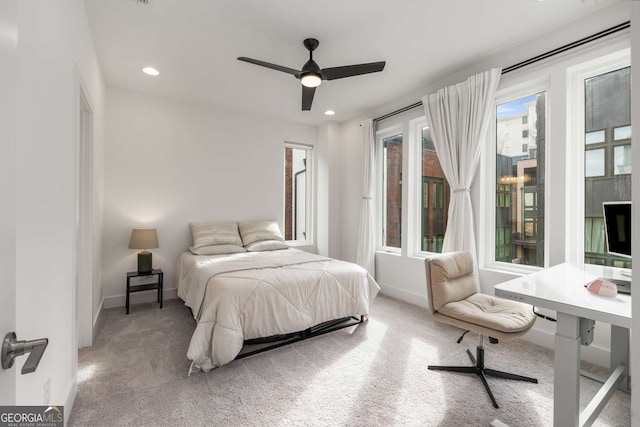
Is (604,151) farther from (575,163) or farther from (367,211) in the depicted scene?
(367,211)

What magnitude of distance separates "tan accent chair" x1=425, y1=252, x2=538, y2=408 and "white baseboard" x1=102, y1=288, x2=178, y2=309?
3.41 m

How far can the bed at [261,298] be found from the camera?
87.7 inches

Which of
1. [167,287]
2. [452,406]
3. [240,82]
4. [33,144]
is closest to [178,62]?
[240,82]

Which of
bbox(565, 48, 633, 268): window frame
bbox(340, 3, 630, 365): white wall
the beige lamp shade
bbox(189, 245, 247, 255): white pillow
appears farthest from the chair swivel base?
the beige lamp shade

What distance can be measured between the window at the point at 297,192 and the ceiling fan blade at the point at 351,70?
2.64m

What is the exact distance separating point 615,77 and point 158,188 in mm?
4928

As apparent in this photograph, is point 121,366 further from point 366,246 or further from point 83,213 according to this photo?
point 366,246

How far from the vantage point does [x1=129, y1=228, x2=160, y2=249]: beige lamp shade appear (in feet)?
11.5

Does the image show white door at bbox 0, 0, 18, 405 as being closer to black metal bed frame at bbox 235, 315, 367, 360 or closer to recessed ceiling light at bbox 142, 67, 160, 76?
black metal bed frame at bbox 235, 315, 367, 360

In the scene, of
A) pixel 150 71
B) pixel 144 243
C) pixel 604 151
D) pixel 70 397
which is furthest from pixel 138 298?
pixel 604 151

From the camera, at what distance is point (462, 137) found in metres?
3.15

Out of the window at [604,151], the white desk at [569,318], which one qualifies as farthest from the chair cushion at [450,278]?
the window at [604,151]

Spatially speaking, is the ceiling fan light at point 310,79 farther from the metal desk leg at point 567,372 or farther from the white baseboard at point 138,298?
the white baseboard at point 138,298

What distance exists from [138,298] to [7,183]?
12.5 ft
